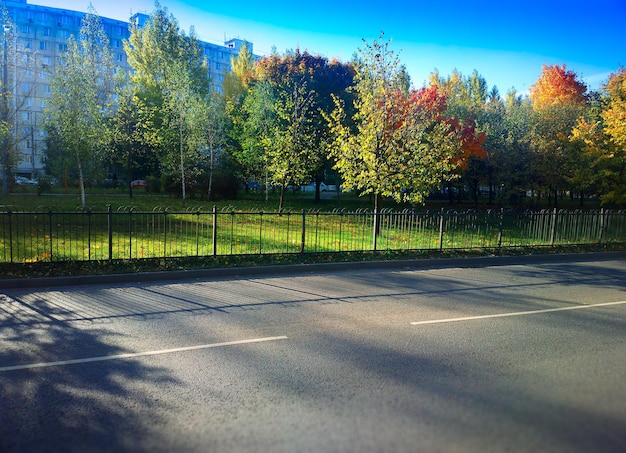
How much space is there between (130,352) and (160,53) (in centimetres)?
3710

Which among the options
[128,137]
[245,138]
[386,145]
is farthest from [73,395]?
[128,137]

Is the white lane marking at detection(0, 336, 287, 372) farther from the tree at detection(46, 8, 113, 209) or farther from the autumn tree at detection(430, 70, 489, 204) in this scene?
the tree at detection(46, 8, 113, 209)

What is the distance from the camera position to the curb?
8.43 meters

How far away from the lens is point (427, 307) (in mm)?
7555

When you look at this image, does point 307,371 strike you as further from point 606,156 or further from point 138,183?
point 138,183

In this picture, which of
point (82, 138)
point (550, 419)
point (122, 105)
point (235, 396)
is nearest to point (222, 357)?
point (235, 396)

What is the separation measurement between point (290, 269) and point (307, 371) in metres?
5.90

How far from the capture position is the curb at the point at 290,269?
8.43 meters

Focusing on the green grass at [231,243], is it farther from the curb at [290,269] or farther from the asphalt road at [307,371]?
the asphalt road at [307,371]

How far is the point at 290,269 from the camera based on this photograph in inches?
415

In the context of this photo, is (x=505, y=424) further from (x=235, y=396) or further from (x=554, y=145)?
(x=554, y=145)

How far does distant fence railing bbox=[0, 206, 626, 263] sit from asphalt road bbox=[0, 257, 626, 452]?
2.85 metres

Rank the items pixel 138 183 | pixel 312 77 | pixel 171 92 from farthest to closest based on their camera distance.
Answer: pixel 138 183, pixel 312 77, pixel 171 92

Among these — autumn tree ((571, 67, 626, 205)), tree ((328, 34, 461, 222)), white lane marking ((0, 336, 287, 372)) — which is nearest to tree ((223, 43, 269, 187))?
Result: tree ((328, 34, 461, 222))
